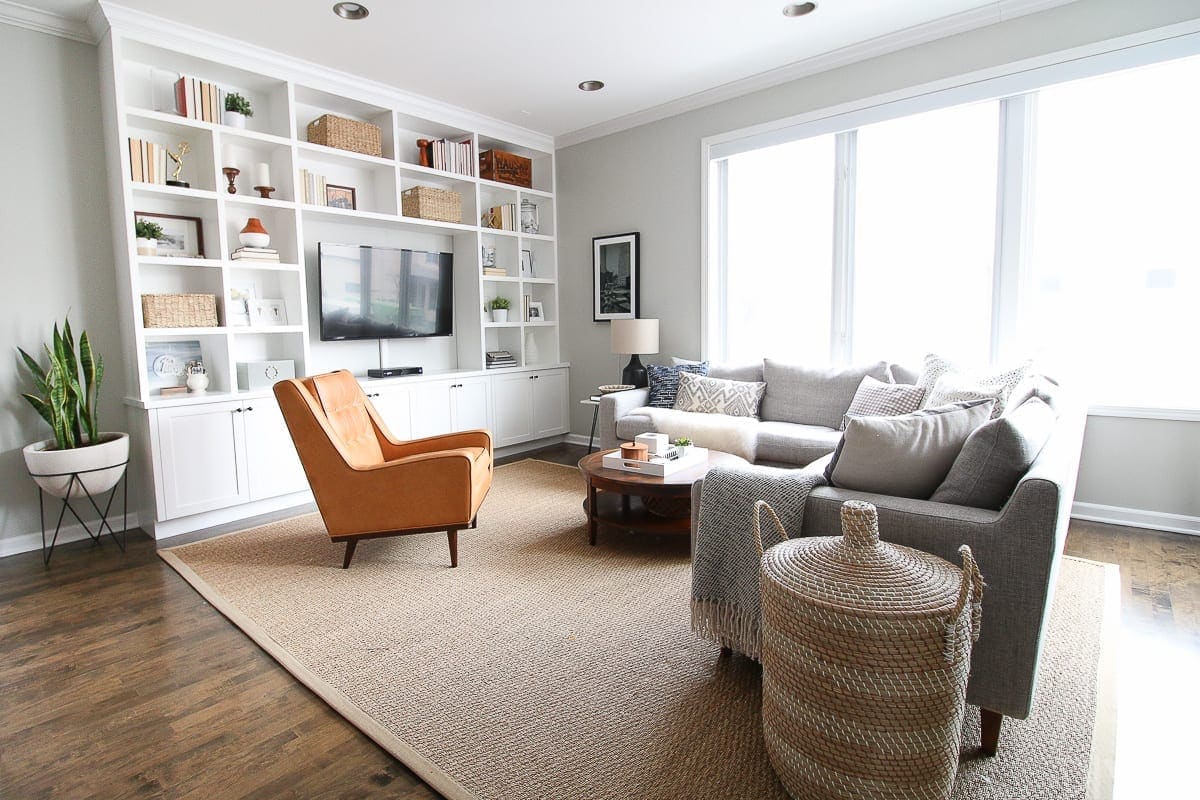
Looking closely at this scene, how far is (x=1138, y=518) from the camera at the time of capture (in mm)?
3404

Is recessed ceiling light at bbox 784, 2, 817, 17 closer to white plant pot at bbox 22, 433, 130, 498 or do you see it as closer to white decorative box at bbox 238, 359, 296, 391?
white decorative box at bbox 238, 359, 296, 391

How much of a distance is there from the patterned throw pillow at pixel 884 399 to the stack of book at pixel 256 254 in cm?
362

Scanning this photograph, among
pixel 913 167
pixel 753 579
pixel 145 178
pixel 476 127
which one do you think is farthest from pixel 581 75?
pixel 753 579

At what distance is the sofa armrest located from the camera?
14.5 feet

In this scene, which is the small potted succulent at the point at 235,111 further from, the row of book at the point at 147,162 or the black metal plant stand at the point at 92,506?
the black metal plant stand at the point at 92,506

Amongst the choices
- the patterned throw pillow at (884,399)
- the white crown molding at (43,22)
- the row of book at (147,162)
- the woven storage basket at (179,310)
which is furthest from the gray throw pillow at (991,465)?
the white crown molding at (43,22)

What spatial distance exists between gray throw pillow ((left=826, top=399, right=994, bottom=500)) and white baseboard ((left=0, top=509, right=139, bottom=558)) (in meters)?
3.97

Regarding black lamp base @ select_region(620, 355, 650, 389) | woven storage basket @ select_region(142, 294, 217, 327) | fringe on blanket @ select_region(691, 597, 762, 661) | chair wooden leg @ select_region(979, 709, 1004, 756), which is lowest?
chair wooden leg @ select_region(979, 709, 1004, 756)

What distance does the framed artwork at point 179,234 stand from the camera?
12.2ft

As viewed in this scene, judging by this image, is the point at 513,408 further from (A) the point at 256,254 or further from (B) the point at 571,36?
(B) the point at 571,36

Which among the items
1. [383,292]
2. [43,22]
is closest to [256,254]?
[383,292]

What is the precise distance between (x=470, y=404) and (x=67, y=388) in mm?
2524

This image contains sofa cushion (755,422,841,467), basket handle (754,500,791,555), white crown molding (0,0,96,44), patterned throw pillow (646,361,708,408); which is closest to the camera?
basket handle (754,500,791,555)

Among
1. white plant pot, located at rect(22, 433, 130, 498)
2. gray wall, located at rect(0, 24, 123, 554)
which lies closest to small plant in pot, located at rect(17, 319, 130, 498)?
white plant pot, located at rect(22, 433, 130, 498)
